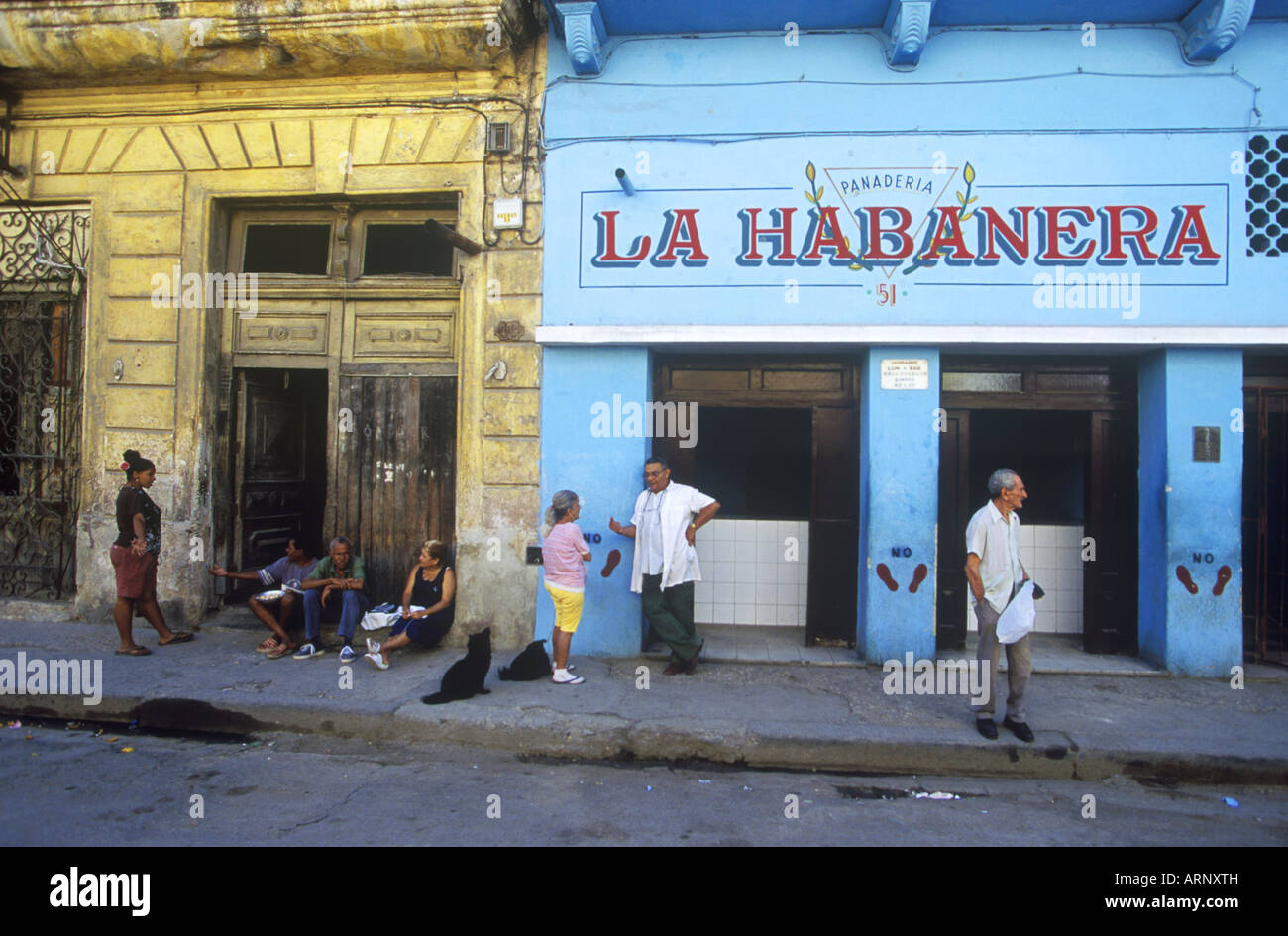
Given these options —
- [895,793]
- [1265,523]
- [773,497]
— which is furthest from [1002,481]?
[1265,523]

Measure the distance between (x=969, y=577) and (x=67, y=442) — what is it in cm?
864

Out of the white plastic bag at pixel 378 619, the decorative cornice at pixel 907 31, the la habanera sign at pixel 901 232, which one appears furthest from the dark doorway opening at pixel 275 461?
the decorative cornice at pixel 907 31

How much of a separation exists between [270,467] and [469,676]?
3.98 metres

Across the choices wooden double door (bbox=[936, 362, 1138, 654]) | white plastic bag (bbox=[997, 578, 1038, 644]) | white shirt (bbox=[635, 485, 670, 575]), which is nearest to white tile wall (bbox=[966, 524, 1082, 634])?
wooden double door (bbox=[936, 362, 1138, 654])

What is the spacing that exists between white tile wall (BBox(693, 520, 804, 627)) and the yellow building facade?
76.3 inches

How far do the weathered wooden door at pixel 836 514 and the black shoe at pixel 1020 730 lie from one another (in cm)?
200

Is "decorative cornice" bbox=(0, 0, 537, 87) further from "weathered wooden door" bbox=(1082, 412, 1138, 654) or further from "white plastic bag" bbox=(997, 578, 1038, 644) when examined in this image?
"weathered wooden door" bbox=(1082, 412, 1138, 654)

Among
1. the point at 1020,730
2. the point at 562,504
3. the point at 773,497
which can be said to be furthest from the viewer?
the point at 773,497

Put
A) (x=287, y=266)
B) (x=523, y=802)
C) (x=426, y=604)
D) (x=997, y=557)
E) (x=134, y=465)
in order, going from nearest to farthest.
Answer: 1. (x=523, y=802)
2. (x=997, y=557)
3. (x=426, y=604)
4. (x=134, y=465)
5. (x=287, y=266)

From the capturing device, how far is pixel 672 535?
21.2ft

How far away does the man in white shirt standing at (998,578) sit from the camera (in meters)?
5.15

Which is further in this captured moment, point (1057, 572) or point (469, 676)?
point (1057, 572)

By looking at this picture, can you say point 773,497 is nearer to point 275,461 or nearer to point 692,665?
point 692,665

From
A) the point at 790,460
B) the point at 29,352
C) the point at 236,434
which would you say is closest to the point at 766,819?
the point at 790,460
